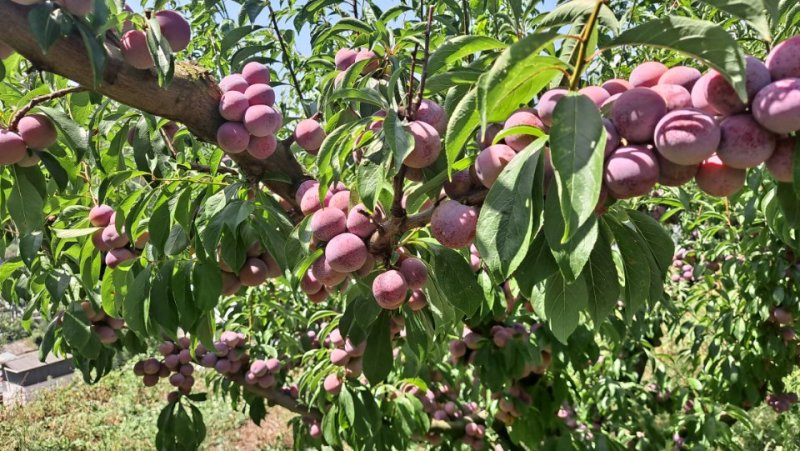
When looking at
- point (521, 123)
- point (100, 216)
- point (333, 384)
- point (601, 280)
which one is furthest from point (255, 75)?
point (333, 384)

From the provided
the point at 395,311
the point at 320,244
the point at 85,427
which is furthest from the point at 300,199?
the point at 85,427

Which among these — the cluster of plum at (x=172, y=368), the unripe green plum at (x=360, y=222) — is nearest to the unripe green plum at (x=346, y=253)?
the unripe green plum at (x=360, y=222)

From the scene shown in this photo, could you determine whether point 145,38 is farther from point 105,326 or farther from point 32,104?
point 105,326

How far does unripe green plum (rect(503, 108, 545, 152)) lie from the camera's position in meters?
0.69

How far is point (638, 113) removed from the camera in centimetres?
63

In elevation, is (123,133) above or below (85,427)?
above

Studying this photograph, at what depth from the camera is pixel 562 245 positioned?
0.61m

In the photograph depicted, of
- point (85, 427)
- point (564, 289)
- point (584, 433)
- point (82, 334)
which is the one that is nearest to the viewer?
point (564, 289)

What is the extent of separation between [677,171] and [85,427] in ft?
28.5

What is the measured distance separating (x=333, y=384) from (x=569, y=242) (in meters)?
1.89

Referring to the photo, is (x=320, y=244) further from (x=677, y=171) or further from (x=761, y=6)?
(x=761, y=6)

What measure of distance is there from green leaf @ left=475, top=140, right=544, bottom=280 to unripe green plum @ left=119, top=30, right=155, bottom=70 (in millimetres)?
734

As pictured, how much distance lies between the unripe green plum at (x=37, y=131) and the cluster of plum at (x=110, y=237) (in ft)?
0.84

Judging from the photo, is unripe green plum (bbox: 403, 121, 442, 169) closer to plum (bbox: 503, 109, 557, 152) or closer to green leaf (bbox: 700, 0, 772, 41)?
plum (bbox: 503, 109, 557, 152)
